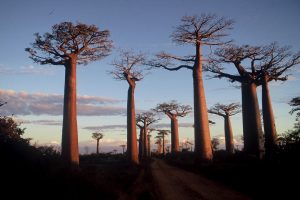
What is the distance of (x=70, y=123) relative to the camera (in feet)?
51.2

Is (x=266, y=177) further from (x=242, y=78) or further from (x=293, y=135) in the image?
(x=242, y=78)

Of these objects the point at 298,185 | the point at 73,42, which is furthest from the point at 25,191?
the point at 73,42

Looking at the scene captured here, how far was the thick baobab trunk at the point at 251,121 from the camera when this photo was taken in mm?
19672

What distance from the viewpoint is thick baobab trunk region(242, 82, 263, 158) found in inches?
774

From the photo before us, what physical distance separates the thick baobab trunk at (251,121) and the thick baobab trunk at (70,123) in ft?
36.0

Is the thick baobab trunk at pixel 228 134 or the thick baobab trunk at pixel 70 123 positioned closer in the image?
the thick baobab trunk at pixel 70 123

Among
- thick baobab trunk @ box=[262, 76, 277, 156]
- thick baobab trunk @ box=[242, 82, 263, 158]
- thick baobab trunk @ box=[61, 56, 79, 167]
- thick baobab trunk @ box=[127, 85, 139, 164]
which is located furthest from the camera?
thick baobab trunk @ box=[127, 85, 139, 164]

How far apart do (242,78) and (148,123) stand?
2813cm

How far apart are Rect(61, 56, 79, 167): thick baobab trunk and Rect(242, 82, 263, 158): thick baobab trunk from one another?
1096 cm

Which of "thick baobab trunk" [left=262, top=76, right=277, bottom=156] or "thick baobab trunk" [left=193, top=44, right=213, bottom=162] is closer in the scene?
"thick baobab trunk" [left=193, top=44, right=213, bottom=162]

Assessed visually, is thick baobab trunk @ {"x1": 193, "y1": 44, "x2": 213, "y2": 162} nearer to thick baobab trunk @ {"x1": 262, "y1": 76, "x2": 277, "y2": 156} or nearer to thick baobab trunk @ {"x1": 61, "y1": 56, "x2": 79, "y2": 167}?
thick baobab trunk @ {"x1": 262, "y1": 76, "x2": 277, "y2": 156}

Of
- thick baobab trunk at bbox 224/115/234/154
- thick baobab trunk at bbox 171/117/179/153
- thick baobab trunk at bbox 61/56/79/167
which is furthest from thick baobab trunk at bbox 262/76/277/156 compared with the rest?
thick baobab trunk at bbox 171/117/179/153

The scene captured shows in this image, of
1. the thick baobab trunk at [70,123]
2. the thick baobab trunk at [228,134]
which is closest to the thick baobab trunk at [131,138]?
the thick baobab trunk at [70,123]

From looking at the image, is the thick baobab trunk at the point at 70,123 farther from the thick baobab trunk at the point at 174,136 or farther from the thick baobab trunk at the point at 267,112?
the thick baobab trunk at the point at 174,136
